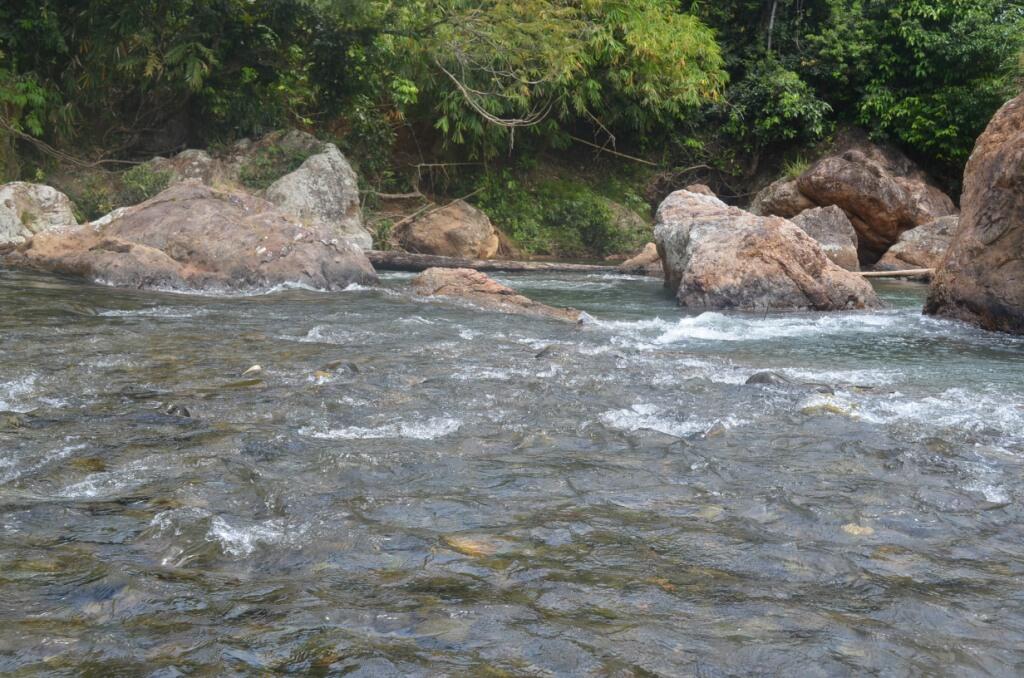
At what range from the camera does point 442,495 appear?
12.6 feet

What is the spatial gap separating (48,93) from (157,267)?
658cm

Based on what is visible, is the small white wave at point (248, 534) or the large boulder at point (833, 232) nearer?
the small white wave at point (248, 534)

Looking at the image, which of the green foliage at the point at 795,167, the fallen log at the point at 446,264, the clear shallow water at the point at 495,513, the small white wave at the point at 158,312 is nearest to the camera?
the clear shallow water at the point at 495,513

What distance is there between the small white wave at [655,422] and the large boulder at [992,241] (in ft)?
17.7

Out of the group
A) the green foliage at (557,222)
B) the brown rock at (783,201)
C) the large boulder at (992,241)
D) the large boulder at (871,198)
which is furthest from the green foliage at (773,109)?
the large boulder at (992,241)

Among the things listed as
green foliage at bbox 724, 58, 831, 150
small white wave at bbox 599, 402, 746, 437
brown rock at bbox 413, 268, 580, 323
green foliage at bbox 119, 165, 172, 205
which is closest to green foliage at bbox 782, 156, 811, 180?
green foliage at bbox 724, 58, 831, 150

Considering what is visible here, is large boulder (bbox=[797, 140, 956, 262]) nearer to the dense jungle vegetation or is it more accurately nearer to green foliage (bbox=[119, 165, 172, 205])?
the dense jungle vegetation

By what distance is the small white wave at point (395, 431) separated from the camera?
4.62m

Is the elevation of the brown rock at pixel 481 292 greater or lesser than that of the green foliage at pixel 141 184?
lesser

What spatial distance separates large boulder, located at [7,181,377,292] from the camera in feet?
34.9

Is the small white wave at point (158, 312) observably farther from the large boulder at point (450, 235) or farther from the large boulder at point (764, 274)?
the large boulder at point (450, 235)

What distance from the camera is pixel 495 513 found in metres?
3.64

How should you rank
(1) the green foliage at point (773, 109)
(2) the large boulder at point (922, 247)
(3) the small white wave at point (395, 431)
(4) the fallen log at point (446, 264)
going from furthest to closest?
(1) the green foliage at point (773, 109) < (2) the large boulder at point (922, 247) < (4) the fallen log at point (446, 264) < (3) the small white wave at point (395, 431)

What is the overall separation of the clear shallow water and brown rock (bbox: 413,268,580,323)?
2.76 metres
